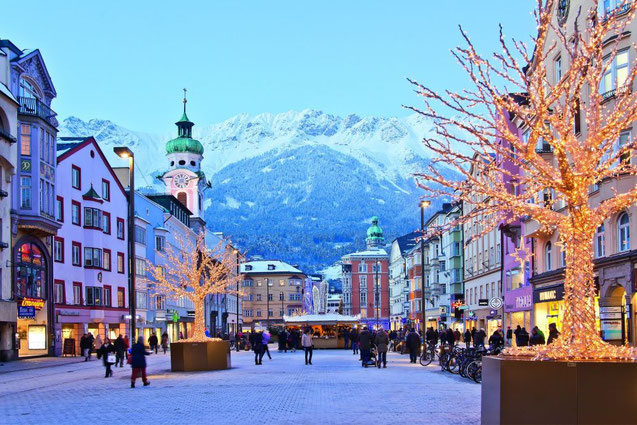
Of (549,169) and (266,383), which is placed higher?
(549,169)

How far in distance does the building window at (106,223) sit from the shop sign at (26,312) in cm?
1748

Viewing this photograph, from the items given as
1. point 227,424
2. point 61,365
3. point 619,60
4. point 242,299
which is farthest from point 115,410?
point 242,299

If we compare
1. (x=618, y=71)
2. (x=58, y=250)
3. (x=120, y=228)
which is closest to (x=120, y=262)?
(x=120, y=228)

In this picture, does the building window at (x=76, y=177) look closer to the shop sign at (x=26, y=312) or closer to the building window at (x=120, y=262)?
the building window at (x=120, y=262)

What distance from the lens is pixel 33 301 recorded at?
169 ft

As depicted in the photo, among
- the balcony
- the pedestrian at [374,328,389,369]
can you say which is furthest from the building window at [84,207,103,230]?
the pedestrian at [374,328,389,369]

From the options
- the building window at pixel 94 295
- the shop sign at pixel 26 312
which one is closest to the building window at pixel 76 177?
the building window at pixel 94 295

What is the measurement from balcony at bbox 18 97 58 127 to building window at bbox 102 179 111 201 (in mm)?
14276

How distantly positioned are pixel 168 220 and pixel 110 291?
21.4m

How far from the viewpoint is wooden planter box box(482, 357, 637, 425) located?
1216 centimetres

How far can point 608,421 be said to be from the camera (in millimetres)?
12148

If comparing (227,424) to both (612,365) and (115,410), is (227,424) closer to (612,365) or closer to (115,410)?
(115,410)

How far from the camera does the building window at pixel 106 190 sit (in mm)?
68050

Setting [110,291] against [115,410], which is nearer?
[115,410]
